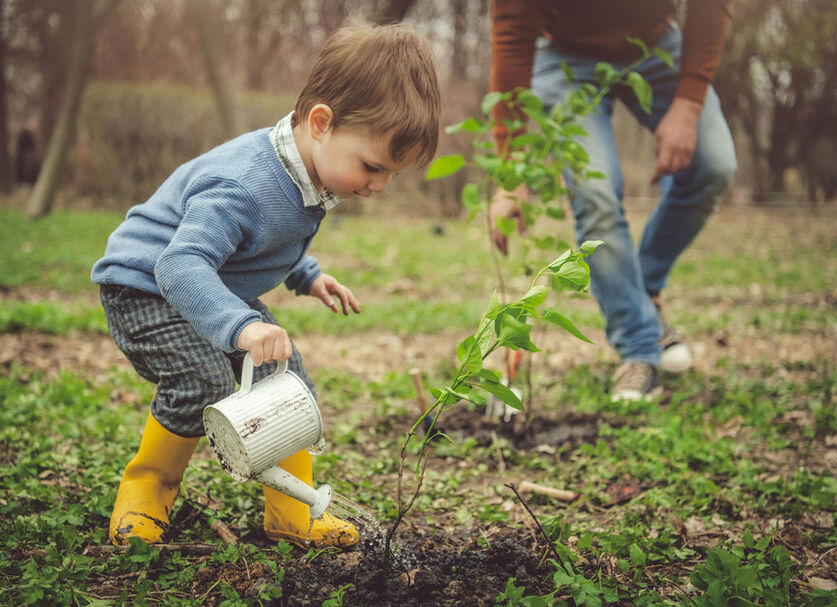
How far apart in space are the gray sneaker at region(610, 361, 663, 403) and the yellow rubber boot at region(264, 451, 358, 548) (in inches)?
58.6

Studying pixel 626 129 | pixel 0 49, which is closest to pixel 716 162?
pixel 626 129

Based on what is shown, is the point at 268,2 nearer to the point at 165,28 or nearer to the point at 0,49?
the point at 165,28

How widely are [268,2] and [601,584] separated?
1982 cm

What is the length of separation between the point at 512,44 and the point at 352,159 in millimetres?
1343

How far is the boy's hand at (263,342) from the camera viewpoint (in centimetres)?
143

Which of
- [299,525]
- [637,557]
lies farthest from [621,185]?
[299,525]

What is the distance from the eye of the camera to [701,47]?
282cm

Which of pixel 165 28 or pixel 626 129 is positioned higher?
pixel 165 28

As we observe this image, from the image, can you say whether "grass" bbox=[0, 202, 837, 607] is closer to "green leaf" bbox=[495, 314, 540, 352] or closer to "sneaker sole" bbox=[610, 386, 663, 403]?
"sneaker sole" bbox=[610, 386, 663, 403]

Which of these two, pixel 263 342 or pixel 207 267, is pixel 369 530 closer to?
pixel 263 342

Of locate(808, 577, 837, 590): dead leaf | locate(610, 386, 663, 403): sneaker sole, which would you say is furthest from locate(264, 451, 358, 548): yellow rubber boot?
locate(610, 386, 663, 403): sneaker sole

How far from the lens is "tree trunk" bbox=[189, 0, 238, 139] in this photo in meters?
8.69

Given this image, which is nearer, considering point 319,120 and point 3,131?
point 319,120

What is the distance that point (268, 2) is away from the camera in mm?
18797
